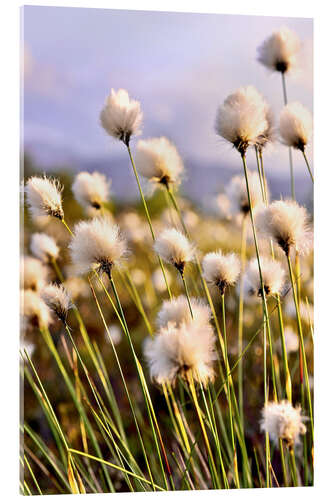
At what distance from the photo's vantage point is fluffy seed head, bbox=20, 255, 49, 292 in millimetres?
1665

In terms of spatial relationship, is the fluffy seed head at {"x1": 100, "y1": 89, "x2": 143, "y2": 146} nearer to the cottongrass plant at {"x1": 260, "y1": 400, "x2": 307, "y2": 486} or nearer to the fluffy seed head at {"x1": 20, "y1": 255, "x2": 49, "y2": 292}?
the fluffy seed head at {"x1": 20, "y1": 255, "x2": 49, "y2": 292}

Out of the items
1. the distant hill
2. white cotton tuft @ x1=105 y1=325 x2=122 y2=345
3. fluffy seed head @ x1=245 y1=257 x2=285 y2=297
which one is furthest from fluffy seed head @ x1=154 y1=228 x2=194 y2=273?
white cotton tuft @ x1=105 y1=325 x2=122 y2=345

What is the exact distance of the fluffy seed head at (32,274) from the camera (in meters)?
1.67

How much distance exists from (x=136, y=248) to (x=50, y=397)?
0.50 metres

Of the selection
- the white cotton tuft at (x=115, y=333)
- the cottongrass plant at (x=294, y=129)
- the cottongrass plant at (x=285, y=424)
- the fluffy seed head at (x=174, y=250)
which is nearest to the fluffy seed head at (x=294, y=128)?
the cottongrass plant at (x=294, y=129)

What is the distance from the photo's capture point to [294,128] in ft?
Result: 5.58

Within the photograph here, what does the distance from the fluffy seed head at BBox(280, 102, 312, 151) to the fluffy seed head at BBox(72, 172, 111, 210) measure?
1.61 feet

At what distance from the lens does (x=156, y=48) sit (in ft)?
6.02

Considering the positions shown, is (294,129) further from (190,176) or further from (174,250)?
(174,250)

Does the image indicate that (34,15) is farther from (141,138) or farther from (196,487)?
(196,487)

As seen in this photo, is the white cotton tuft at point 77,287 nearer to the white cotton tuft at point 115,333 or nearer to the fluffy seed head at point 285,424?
the white cotton tuft at point 115,333

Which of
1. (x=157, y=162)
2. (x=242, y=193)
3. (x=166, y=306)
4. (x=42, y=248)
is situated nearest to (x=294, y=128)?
(x=242, y=193)
